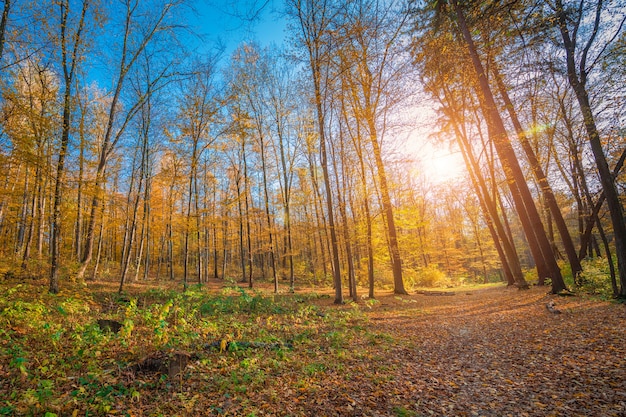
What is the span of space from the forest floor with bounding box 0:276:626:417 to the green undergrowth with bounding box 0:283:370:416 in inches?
0.9

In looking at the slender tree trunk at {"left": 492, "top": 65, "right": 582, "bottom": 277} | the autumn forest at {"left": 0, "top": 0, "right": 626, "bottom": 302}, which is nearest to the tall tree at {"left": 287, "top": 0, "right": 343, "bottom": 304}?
the autumn forest at {"left": 0, "top": 0, "right": 626, "bottom": 302}

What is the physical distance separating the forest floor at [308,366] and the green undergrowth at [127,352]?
0.02 meters

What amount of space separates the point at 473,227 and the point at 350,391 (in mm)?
31091

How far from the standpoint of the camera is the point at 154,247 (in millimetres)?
28969

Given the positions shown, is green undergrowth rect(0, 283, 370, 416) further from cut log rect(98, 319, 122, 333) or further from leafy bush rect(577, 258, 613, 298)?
leafy bush rect(577, 258, 613, 298)

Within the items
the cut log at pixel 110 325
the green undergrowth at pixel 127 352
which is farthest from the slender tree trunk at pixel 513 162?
the cut log at pixel 110 325

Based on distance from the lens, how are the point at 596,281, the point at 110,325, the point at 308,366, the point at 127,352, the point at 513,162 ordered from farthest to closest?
the point at 513,162 < the point at 596,281 < the point at 110,325 < the point at 308,366 < the point at 127,352

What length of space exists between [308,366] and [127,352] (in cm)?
300

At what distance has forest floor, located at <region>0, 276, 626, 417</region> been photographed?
317 cm

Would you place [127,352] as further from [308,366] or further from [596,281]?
[596,281]

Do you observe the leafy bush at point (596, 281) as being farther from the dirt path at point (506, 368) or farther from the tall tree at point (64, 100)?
the tall tree at point (64, 100)

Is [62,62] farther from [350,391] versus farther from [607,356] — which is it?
[607,356]

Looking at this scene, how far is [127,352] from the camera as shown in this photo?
14.0 ft

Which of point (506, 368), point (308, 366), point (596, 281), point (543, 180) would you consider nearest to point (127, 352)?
point (308, 366)
